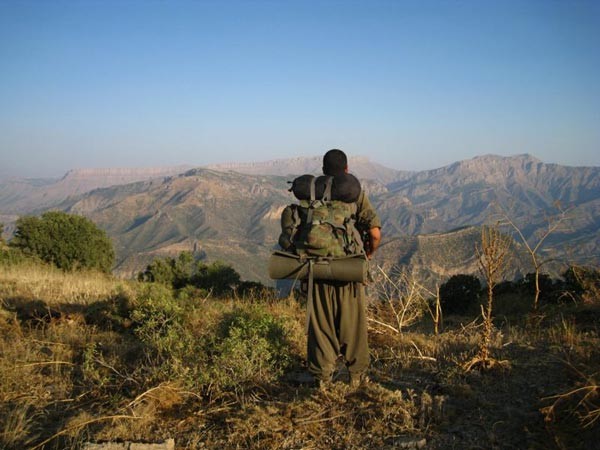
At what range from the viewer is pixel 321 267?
3.30 m

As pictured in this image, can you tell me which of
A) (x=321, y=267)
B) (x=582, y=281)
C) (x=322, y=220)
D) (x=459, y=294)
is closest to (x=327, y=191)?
(x=322, y=220)

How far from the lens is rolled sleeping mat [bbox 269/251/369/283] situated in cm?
327

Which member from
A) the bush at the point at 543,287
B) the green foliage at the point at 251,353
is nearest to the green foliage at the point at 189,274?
the green foliage at the point at 251,353

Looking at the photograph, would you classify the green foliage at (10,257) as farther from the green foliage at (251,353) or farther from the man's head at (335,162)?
the man's head at (335,162)

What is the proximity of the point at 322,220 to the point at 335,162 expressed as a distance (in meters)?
0.58

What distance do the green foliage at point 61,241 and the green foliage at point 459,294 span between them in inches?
573

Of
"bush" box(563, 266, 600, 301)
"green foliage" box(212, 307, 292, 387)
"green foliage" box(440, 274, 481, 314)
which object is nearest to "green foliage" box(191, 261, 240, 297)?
"green foliage" box(440, 274, 481, 314)

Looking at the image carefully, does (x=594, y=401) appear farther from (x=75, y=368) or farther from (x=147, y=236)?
(x=147, y=236)

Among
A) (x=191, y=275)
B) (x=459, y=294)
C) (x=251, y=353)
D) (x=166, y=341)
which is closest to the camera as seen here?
(x=251, y=353)

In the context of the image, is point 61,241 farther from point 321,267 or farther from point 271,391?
point 321,267

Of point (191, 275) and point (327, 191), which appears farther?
point (191, 275)

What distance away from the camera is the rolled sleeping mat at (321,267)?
10.7 feet

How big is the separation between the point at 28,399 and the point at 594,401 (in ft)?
14.6

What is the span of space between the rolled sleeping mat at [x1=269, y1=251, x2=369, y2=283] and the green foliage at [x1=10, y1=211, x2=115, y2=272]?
54.0 ft
